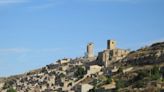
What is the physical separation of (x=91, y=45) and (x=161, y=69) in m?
35.3

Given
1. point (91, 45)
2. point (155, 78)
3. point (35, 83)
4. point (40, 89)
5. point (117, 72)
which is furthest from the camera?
point (91, 45)

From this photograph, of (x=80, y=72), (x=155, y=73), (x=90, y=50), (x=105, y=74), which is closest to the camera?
(x=155, y=73)

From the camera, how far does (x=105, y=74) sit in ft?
292

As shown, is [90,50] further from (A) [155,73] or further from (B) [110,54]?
(A) [155,73]

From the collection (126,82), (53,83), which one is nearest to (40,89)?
(53,83)

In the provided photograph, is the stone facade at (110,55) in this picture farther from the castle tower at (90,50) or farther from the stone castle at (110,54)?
the castle tower at (90,50)

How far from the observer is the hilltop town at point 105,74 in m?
75.2

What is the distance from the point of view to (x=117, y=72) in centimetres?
8606

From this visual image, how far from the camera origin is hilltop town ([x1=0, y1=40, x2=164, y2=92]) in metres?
75.2

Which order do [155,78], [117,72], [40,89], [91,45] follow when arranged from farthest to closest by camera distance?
[91,45] < [40,89] < [117,72] < [155,78]

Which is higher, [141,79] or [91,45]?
[91,45]

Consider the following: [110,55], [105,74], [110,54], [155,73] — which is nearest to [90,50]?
[110,54]

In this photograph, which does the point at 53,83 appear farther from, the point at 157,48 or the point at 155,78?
the point at 155,78

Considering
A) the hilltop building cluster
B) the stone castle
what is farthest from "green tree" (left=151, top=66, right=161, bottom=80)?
the stone castle
